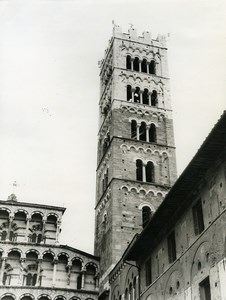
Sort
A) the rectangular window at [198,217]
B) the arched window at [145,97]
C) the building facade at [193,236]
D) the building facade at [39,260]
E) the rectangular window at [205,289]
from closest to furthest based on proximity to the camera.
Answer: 1. the building facade at [193,236]
2. the rectangular window at [205,289]
3. the rectangular window at [198,217]
4. the building facade at [39,260]
5. the arched window at [145,97]

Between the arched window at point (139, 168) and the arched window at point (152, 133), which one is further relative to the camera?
the arched window at point (152, 133)

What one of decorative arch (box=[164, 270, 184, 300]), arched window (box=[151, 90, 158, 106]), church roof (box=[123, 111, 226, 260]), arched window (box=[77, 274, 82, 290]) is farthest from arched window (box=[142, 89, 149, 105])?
decorative arch (box=[164, 270, 184, 300])

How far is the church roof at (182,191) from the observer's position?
627 inches

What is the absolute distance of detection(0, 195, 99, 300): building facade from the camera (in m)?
32.2

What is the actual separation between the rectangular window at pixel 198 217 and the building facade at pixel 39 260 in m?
16.6

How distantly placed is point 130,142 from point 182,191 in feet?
62.7

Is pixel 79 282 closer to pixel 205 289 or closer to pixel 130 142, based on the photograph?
pixel 130 142

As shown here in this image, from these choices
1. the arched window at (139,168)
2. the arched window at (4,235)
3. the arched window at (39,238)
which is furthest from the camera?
the arched window at (139,168)

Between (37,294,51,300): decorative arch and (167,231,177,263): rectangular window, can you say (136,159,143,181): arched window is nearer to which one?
(37,294,51,300): decorative arch

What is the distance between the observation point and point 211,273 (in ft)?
52.6

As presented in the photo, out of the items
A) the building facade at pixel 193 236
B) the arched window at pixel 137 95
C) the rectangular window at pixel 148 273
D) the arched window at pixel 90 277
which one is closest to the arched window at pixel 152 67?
the arched window at pixel 137 95

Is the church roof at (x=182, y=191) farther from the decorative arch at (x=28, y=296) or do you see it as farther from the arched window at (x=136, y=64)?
the arched window at (x=136, y=64)

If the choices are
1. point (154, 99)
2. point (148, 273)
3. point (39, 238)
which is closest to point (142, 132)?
point (154, 99)

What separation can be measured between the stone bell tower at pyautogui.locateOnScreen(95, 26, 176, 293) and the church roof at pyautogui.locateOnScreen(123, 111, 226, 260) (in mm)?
9605
